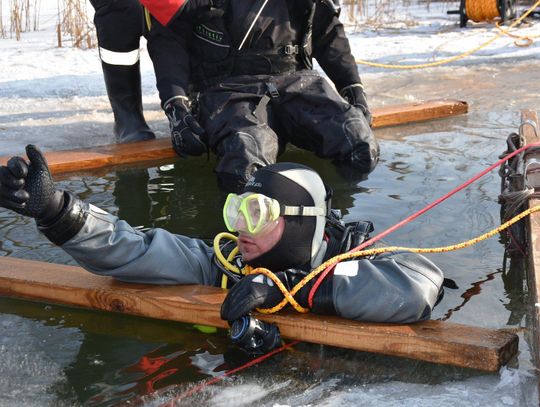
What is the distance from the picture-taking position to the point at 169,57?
444cm

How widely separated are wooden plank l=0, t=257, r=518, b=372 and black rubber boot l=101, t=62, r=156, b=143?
2.08 metres

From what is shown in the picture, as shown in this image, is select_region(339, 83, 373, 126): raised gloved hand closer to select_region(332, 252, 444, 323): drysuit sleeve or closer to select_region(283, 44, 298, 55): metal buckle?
select_region(283, 44, 298, 55): metal buckle

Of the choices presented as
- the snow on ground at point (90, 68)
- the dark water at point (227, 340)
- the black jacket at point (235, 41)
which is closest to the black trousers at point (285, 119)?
the black jacket at point (235, 41)

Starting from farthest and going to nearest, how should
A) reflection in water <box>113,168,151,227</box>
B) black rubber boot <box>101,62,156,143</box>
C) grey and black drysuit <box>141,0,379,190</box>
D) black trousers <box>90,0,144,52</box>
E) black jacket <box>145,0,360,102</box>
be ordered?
black rubber boot <box>101,62,156,143</box> < black trousers <box>90,0,144,52</box> < black jacket <box>145,0,360,102</box> < grey and black drysuit <box>141,0,379,190</box> < reflection in water <box>113,168,151,227</box>

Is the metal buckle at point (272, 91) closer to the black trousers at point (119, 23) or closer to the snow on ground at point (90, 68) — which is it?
the black trousers at point (119, 23)

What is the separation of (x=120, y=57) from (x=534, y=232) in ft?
9.79

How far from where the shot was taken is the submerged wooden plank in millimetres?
2493

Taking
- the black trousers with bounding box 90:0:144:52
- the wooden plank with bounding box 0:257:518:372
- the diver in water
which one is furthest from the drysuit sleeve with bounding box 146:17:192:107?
the diver in water

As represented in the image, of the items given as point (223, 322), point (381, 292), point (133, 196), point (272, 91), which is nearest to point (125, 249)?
point (223, 322)

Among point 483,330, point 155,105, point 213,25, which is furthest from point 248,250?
point 155,105

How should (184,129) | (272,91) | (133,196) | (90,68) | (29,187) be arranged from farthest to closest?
(90,68) → (133,196) → (272,91) → (184,129) → (29,187)

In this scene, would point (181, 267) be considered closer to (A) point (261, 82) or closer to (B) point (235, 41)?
(A) point (261, 82)

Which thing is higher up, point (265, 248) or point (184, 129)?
point (184, 129)

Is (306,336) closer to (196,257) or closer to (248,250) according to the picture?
(248,250)
